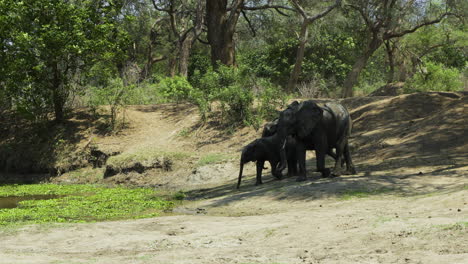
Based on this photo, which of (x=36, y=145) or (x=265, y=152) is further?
(x=36, y=145)

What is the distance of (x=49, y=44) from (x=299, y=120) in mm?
13812

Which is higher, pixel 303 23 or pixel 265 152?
pixel 303 23

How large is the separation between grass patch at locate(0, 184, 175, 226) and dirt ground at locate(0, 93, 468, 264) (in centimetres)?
98

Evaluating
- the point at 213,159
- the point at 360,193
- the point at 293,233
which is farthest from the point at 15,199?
the point at 293,233

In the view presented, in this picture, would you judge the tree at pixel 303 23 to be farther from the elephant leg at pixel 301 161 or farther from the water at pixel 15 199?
the water at pixel 15 199

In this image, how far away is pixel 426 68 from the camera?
36.1 metres

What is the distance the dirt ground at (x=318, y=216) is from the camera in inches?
279

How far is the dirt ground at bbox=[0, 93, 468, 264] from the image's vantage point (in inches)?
279

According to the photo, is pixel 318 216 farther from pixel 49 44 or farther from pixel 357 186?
pixel 49 44

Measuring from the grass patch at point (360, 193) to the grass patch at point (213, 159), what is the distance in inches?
359

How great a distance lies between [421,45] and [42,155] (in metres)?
36.7

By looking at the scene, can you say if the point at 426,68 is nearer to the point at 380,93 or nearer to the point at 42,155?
the point at 380,93

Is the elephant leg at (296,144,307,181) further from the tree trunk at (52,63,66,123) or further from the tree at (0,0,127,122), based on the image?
the tree trunk at (52,63,66,123)

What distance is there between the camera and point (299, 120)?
14.4 m
